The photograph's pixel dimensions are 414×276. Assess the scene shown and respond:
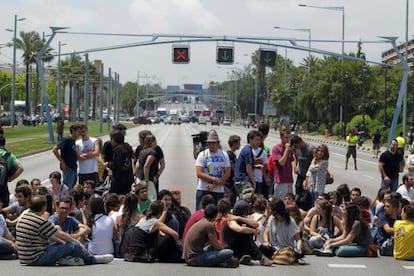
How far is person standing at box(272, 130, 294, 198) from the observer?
1798 centimetres

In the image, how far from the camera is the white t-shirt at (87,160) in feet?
62.8

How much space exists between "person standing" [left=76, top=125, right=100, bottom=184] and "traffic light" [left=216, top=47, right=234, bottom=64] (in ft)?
97.4

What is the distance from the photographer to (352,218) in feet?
49.1

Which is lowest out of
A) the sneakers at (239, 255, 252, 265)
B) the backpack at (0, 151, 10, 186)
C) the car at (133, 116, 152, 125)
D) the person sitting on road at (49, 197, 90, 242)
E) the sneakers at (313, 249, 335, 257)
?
the car at (133, 116, 152, 125)

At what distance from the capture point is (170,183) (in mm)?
30750

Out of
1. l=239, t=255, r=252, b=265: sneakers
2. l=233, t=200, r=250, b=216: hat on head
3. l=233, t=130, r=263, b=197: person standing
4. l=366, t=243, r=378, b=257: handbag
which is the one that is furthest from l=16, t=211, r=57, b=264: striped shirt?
l=366, t=243, r=378, b=257: handbag

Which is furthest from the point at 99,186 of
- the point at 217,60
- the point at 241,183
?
the point at 217,60

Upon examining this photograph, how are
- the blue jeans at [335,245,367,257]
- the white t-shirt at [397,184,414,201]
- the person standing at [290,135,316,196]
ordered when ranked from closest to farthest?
the blue jeans at [335,245,367,257] < the white t-shirt at [397,184,414,201] < the person standing at [290,135,316,196]

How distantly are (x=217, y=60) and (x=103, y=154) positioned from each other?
99.1 feet

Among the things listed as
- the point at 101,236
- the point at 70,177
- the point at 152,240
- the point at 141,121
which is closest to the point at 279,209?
the point at 152,240

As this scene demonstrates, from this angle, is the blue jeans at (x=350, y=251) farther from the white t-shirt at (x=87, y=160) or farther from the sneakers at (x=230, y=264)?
the white t-shirt at (x=87, y=160)

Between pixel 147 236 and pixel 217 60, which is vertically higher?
pixel 217 60

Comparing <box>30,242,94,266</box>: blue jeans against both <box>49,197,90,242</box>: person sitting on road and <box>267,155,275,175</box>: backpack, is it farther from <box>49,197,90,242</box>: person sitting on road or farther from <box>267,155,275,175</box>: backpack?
<box>267,155,275,175</box>: backpack

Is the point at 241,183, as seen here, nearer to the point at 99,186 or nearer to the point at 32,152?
the point at 99,186
